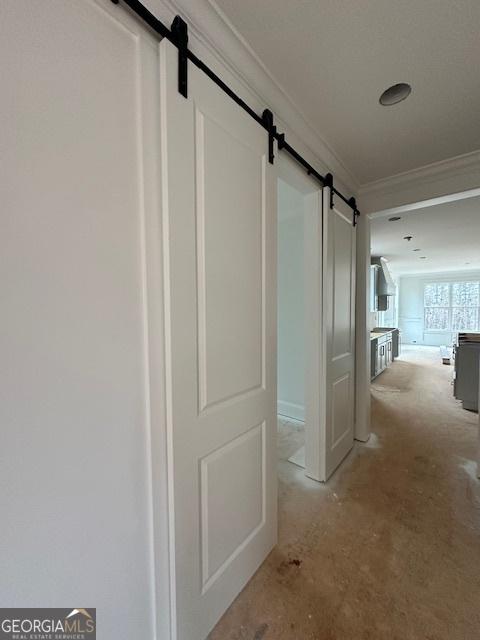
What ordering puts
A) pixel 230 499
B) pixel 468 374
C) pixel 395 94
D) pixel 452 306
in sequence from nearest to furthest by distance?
1. pixel 230 499
2. pixel 395 94
3. pixel 468 374
4. pixel 452 306

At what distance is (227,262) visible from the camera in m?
1.13

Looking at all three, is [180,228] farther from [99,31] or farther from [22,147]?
[99,31]

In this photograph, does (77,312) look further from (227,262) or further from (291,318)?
(291,318)

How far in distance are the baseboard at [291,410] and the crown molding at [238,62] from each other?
8.82 feet

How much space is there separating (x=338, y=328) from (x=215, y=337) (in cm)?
147

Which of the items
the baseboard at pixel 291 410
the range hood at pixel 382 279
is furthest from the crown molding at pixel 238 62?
the range hood at pixel 382 279

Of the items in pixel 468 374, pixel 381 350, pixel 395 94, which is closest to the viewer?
pixel 395 94

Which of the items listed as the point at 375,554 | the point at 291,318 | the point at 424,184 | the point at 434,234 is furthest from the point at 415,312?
the point at 375,554

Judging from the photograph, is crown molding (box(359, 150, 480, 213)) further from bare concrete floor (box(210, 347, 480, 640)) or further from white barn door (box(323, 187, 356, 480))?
bare concrete floor (box(210, 347, 480, 640))

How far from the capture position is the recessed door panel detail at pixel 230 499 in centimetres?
110

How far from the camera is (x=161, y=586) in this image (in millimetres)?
954

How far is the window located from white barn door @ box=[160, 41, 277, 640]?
10.3 m

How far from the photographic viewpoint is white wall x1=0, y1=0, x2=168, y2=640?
632 millimetres

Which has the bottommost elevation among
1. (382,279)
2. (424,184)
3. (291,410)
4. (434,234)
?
(291,410)
